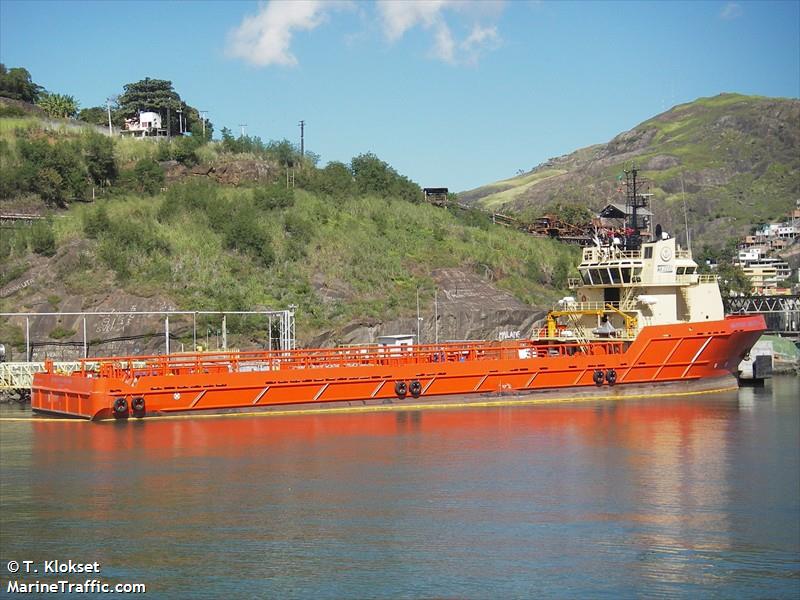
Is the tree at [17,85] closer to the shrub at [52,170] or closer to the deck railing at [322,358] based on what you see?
the shrub at [52,170]

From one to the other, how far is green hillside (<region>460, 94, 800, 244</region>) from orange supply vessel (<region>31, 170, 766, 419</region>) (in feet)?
259

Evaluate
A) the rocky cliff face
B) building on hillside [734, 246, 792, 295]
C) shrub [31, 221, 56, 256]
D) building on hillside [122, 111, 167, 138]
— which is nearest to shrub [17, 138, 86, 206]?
shrub [31, 221, 56, 256]

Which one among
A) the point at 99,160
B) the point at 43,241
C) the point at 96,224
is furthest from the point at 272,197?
the point at 43,241

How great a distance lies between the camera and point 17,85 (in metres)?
70.6

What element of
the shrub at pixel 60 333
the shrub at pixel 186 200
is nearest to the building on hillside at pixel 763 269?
the shrub at pixel 186 200

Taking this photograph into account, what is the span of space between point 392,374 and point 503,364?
13.7 feet

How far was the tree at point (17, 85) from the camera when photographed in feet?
229

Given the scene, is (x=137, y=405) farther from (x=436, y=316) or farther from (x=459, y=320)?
(x=459, y=320)

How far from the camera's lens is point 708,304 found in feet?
125

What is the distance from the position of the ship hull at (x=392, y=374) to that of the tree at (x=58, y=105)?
42.1 m

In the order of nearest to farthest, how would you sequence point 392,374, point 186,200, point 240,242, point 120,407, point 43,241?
point 120,407 < point 392,374 < point 43,241 < point 240,242 < point 186,200

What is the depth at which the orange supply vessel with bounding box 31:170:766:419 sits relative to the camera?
3203cm

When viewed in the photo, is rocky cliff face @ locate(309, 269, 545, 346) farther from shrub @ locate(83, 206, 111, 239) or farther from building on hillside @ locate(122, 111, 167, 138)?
building on hillside @ locate(122, 111, 167, 138)

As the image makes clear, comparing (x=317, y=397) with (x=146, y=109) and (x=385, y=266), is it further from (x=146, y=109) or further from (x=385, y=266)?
(x=146, y=109)
